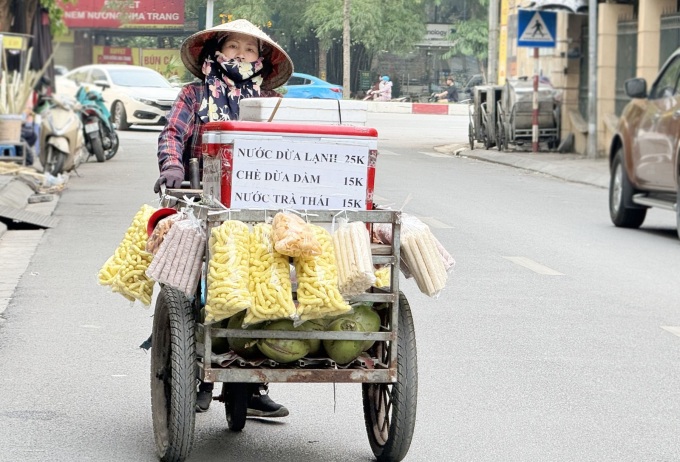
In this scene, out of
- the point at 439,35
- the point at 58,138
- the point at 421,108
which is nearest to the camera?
the point at 58,138

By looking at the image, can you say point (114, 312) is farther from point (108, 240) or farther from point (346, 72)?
point (346, 72)

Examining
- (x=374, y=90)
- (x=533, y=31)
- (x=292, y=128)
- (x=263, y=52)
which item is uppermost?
(x=533, y=31)

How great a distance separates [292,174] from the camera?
16.8 ft

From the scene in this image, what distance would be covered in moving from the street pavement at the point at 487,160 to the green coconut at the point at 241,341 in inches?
166

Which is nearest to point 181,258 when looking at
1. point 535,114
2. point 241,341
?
point 241,341

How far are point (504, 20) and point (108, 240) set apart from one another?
80.5 ft

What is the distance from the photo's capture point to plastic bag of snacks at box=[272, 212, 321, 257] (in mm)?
4688

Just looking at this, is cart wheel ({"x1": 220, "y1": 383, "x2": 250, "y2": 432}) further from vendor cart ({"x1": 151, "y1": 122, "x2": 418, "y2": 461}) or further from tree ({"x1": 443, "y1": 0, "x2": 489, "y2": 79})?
tree ({"x1": 443, "y1": 0, "x2": 489, "y2": 79})

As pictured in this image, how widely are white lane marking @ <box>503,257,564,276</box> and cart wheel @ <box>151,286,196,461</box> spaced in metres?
A: 5.99

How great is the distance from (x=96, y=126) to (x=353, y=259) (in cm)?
1803

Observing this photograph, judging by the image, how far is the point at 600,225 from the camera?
15.0 metres

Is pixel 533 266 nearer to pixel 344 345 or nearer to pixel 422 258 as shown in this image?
pixel 422 258

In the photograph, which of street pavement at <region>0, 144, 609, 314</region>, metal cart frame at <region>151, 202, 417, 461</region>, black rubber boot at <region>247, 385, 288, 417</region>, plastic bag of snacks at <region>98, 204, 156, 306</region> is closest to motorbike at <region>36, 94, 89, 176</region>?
street pavement at <region>0, 144, 609, 314</region>

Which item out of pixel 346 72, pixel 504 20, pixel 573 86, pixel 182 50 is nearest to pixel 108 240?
pixel 182 50
